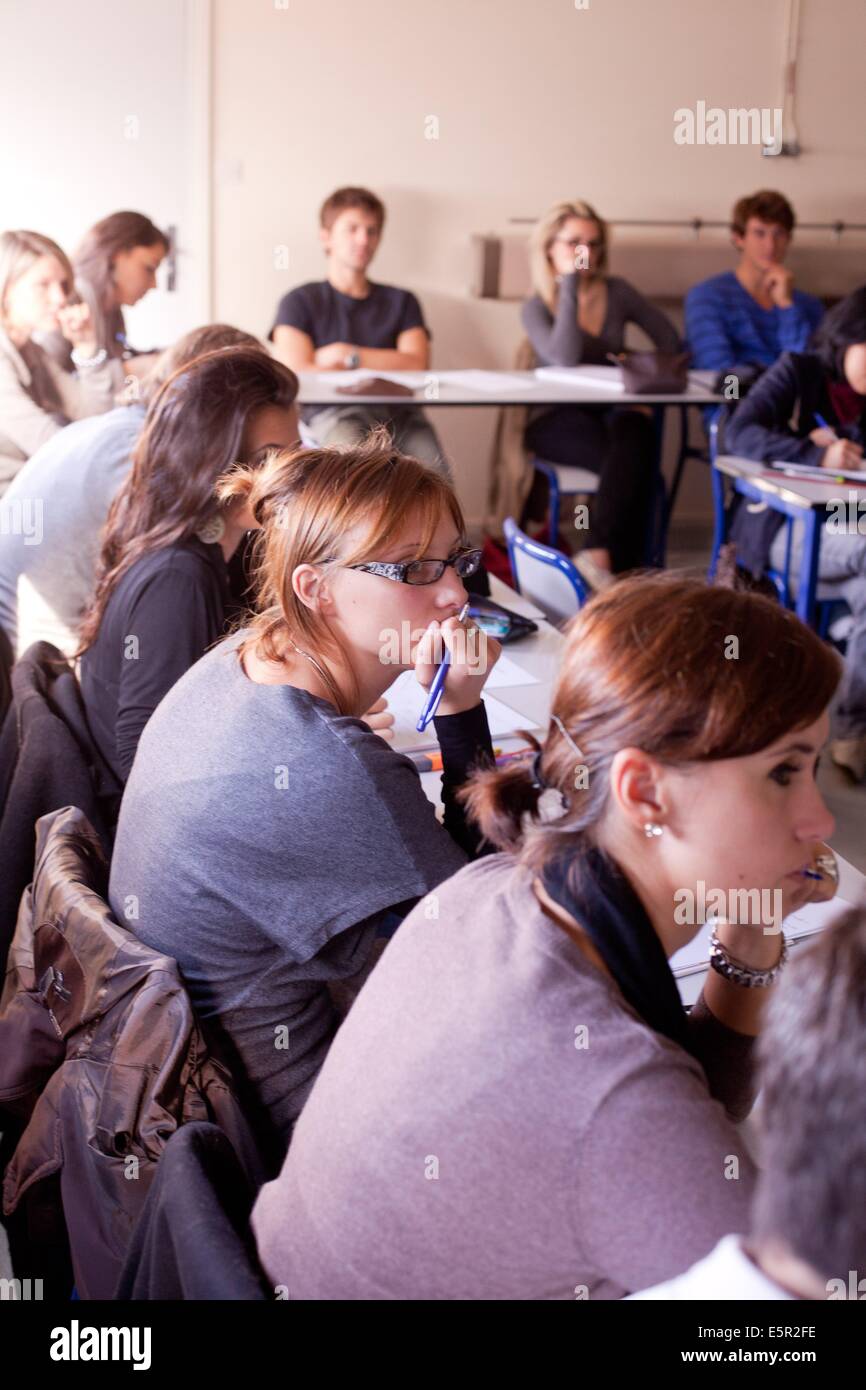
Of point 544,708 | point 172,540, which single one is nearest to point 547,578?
point 544,708

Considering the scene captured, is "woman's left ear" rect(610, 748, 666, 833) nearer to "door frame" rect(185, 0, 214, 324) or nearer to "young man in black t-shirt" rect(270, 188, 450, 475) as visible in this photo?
"young man in black t-shirt" rect(270, 188, 450, 475)

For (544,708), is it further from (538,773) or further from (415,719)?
(538,773)

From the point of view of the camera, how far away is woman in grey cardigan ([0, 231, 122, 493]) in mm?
4020

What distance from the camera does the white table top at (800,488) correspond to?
11.9 feet

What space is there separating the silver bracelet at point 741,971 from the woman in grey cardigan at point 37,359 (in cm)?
313

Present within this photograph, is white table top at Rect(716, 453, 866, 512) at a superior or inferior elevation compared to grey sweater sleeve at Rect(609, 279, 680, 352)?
inferior

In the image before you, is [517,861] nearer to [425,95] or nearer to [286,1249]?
[286,1249]

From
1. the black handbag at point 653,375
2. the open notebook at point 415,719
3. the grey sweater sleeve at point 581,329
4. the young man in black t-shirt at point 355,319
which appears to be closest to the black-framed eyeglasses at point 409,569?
the open notebook at point 415,719

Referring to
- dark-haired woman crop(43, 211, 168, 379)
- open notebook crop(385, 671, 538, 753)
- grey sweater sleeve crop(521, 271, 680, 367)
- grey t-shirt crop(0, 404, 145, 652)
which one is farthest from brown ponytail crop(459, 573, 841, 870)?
grey sweater sleeve crop(521, 271, 680, 367)

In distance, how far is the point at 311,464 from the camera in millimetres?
1696

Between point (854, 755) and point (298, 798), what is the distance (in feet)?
8.89

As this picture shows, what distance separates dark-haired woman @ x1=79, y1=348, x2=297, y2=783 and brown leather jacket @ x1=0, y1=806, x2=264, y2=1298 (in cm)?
57

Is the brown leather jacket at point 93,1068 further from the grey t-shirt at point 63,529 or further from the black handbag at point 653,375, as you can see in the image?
the black handbag at point 653,375
